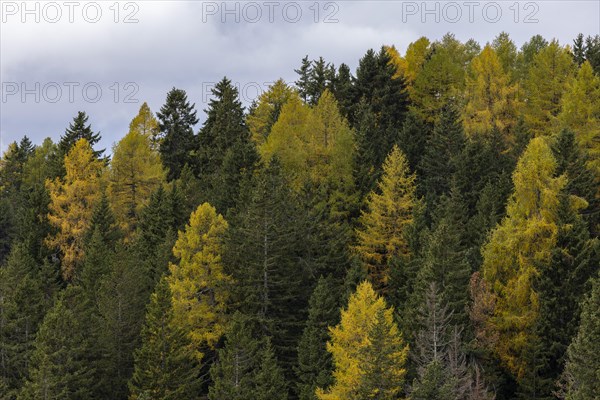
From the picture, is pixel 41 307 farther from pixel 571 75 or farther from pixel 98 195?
pixel 571 75

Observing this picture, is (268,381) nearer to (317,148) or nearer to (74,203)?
(317,148)

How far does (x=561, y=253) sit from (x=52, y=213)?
145 feet

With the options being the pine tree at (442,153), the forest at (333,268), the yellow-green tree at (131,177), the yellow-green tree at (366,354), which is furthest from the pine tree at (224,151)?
the yellow-green tree at (366,354)

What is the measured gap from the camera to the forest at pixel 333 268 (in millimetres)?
33656

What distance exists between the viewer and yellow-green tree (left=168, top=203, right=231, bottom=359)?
38750 mm

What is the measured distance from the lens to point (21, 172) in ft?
300

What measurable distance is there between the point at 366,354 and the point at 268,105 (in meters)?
55.0

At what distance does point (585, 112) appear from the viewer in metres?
48.6

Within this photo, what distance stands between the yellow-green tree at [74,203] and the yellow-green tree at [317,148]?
16.5 m

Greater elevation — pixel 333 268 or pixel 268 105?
pixel 268 105

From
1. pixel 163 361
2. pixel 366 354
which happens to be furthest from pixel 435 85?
pixel 163 361

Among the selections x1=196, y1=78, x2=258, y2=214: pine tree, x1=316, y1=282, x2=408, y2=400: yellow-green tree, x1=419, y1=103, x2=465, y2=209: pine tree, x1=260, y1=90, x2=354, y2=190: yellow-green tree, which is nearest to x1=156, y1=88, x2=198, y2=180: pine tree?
x1=196, y1=78, x2=258, y2=214: pine tree

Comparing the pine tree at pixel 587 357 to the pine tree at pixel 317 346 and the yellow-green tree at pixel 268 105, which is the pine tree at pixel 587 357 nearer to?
the pine tree at pixel 317 346

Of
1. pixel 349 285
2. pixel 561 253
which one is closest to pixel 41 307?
pixel 349 285
